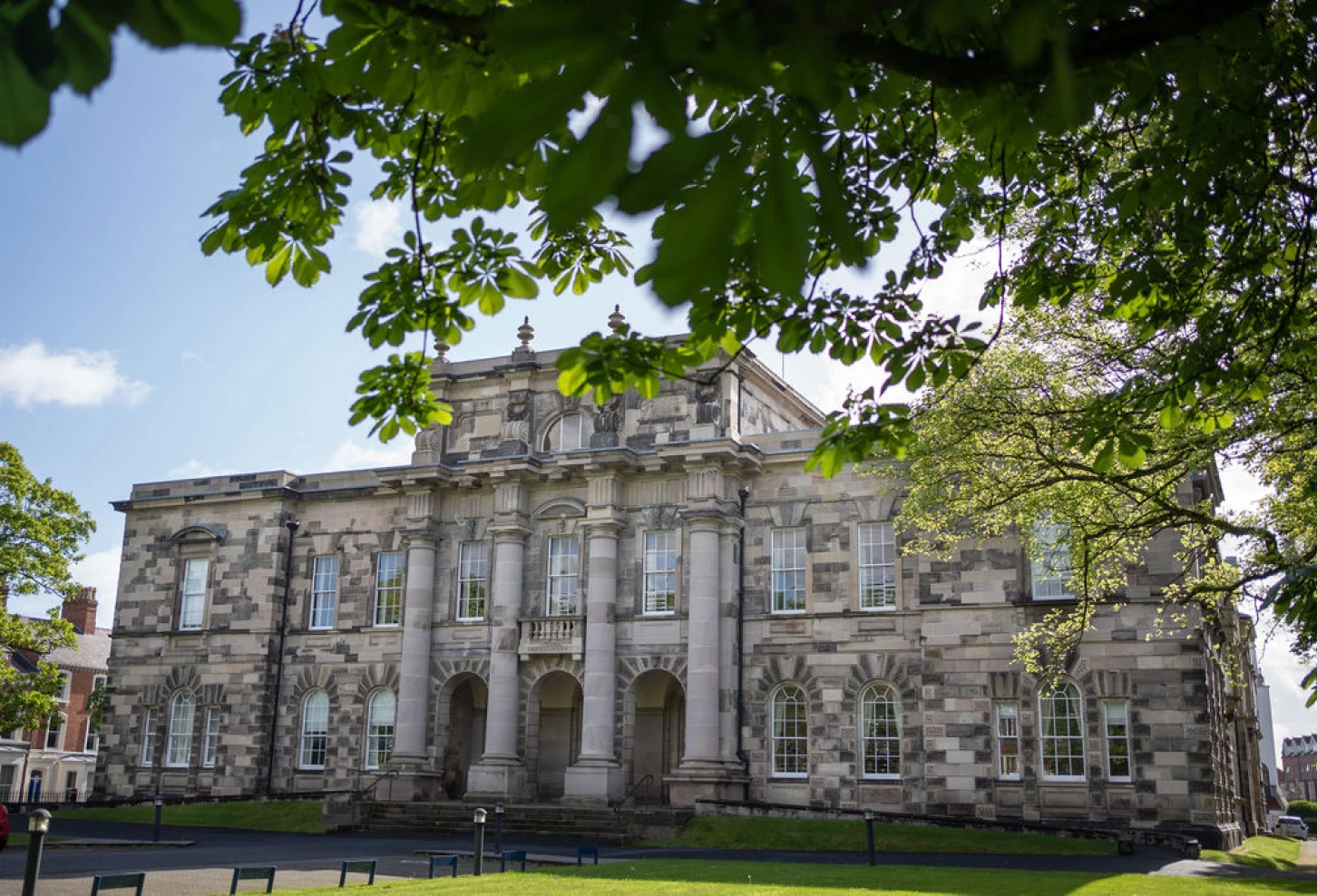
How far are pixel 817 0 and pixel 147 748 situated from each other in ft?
134

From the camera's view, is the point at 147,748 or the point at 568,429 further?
the point at 147,748

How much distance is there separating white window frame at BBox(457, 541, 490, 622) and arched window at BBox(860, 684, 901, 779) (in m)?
11.2

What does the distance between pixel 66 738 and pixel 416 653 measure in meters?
43.7

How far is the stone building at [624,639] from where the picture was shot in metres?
27.5

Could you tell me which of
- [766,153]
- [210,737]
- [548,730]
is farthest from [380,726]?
[766,153]

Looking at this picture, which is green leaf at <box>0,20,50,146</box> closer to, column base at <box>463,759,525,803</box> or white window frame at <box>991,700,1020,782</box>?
white window frame at <box>991,700,1020,782</box>

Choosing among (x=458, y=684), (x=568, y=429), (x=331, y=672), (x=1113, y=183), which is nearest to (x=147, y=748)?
(x=331, y=672)

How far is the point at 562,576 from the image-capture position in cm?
3338

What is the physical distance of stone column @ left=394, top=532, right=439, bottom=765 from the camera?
109 ft

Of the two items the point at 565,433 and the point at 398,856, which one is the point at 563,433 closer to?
the point at 565,433

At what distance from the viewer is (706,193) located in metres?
1.82

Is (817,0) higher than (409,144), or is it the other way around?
(409,144)

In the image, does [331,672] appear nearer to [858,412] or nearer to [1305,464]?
[1305,464]

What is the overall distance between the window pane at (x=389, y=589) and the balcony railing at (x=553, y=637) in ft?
16.7
